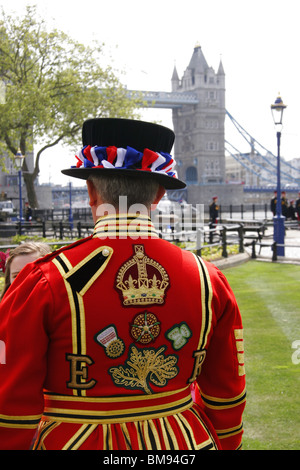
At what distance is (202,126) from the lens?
11375cm

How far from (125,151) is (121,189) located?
137 millimetres

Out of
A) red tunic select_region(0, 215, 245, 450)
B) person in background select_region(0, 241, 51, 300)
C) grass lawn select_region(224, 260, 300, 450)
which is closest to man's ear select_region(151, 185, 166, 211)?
red tunic select_region(0, 215, 245, 450)

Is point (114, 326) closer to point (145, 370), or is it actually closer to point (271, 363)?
point (145, 370)

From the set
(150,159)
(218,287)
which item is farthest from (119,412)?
(150,159)

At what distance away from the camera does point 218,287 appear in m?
1.96

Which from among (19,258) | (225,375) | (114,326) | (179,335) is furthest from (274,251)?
(114,326)

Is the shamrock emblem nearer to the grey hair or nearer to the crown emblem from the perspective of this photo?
the crown emblem

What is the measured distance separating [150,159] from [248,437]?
2.62 m

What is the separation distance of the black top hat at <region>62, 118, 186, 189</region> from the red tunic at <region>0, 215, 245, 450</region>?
0.56 feet

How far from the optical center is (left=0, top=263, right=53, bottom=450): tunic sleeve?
5.50ft

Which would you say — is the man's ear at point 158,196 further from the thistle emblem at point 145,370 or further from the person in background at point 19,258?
the person in background at point 19,258

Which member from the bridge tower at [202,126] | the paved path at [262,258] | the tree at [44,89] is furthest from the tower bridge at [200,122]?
the paved path at [262,258]

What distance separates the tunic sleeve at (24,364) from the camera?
168 cm
